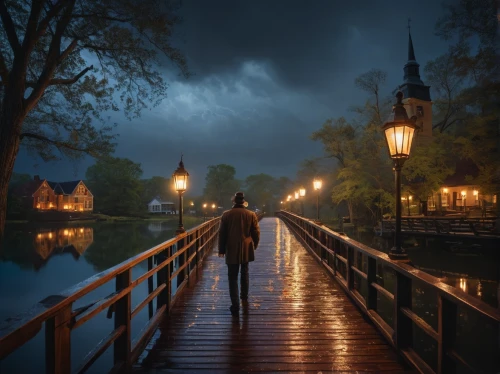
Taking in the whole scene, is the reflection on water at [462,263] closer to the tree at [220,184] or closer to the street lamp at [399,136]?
the street lamp at [399,136]

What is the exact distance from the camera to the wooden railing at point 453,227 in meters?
18.7

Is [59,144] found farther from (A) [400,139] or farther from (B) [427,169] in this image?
(B) [427,169]

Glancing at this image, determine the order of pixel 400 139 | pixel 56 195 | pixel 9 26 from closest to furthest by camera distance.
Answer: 1. pixel 400 139
2. pixel 9 26
3. pixel 56 195

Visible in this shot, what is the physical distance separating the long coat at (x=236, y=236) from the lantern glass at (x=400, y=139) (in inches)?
91.3

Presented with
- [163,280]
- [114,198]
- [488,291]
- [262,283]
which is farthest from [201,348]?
[114,198]

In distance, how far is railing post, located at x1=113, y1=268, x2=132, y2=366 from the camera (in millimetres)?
3139

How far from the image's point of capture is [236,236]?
4.93m

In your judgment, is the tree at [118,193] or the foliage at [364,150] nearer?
the foliage at [364,150]

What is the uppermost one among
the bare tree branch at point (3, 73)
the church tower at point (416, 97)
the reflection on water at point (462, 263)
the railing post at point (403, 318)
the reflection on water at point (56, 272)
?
the church tower at point (416, 97)

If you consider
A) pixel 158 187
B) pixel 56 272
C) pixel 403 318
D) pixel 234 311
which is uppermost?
pixel 158 187

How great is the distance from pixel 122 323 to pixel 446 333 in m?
2.93

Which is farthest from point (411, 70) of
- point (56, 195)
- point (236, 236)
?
point (56, 195)

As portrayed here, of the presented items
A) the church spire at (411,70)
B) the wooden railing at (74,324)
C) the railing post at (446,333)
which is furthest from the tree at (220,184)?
the railing post at (446,333)

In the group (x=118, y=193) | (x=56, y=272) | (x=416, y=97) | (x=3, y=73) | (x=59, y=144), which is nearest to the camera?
(x=3, y=73)
